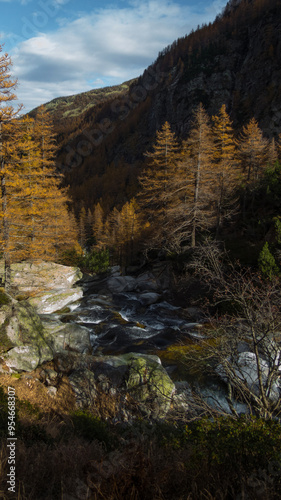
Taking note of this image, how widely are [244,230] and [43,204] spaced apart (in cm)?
1947

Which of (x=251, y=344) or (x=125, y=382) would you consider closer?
(x=251, y=344)

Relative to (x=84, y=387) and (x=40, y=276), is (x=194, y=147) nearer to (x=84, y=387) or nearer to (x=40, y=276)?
(x=40, y=276)

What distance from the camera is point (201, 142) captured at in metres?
21.4

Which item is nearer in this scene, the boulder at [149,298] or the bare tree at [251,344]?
the bare tree at [251,344]

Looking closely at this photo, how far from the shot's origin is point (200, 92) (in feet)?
296

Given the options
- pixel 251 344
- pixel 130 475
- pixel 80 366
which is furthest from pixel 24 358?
pixel 251 344

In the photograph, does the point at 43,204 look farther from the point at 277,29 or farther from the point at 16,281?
the point at 277,29

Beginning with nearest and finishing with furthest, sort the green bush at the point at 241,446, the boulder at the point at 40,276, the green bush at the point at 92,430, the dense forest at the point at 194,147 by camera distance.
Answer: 1. the green bush at the point at 241,446
2. the green bush at the point at 92,430
3. the boulder at the point at 40,276
4. the dense forest at the point at 194,147

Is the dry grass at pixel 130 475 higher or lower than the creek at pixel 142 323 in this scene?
higher

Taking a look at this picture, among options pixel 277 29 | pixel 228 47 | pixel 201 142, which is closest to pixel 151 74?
pixel 228 47

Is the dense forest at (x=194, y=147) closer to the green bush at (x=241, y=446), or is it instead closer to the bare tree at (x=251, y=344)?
the bare tree at (x=251, y=344)

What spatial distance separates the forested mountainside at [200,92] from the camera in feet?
244

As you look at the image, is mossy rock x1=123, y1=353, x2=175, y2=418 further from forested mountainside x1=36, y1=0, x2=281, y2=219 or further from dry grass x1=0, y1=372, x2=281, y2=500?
forested mountainside x1=36, y1=0, x2=281, y2=219

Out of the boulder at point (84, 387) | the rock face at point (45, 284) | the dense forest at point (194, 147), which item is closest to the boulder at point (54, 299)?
the rock face at point (45, 284)
